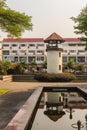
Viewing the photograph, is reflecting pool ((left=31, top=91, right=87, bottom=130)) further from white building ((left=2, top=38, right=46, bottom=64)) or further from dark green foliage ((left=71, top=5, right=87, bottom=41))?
white building ((left=2, top=38, right=46, bottom=64))

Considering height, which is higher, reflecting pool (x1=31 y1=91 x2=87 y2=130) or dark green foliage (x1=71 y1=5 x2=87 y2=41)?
dark green foliage (x1=71 y1=5 x2=87 y2=41)

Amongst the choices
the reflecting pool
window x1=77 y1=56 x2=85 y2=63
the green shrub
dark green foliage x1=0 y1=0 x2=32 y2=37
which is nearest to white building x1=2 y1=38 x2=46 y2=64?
window x1=77 y1=56 x2=85 y2=63

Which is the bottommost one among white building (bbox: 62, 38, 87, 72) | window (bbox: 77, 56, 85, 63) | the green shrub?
the green shrub

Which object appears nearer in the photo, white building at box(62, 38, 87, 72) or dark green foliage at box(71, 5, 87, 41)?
dark green foliage at box(71, 5, 87, 41)

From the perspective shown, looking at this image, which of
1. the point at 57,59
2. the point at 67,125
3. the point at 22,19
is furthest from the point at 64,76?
the point at 67,125

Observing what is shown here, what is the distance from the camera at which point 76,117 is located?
566 inches

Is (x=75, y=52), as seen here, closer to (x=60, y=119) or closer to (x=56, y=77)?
(x=56, y=77)

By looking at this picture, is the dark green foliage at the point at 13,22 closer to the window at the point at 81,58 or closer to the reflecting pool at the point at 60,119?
the reflecting pool at the point at 60,119

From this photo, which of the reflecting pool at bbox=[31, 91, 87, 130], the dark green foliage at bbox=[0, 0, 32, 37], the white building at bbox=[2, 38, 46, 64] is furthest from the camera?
the white building at bbox=[2, 38, 46, 64]

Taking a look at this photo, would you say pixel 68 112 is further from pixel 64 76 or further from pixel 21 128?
pixel 64 76

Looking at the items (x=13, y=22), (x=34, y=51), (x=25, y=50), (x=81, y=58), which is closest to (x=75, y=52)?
(x=81, y=58)

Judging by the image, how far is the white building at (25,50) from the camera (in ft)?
315

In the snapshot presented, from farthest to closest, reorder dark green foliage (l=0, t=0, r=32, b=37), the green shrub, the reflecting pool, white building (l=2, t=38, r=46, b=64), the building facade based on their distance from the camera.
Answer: white building (l=2, t=38, r=46, b=64) < the building facade < the green shrub < dark green foliage (l=0, t=0, r=32, b=37) < the reflecting pool

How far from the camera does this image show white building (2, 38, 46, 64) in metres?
96.1
